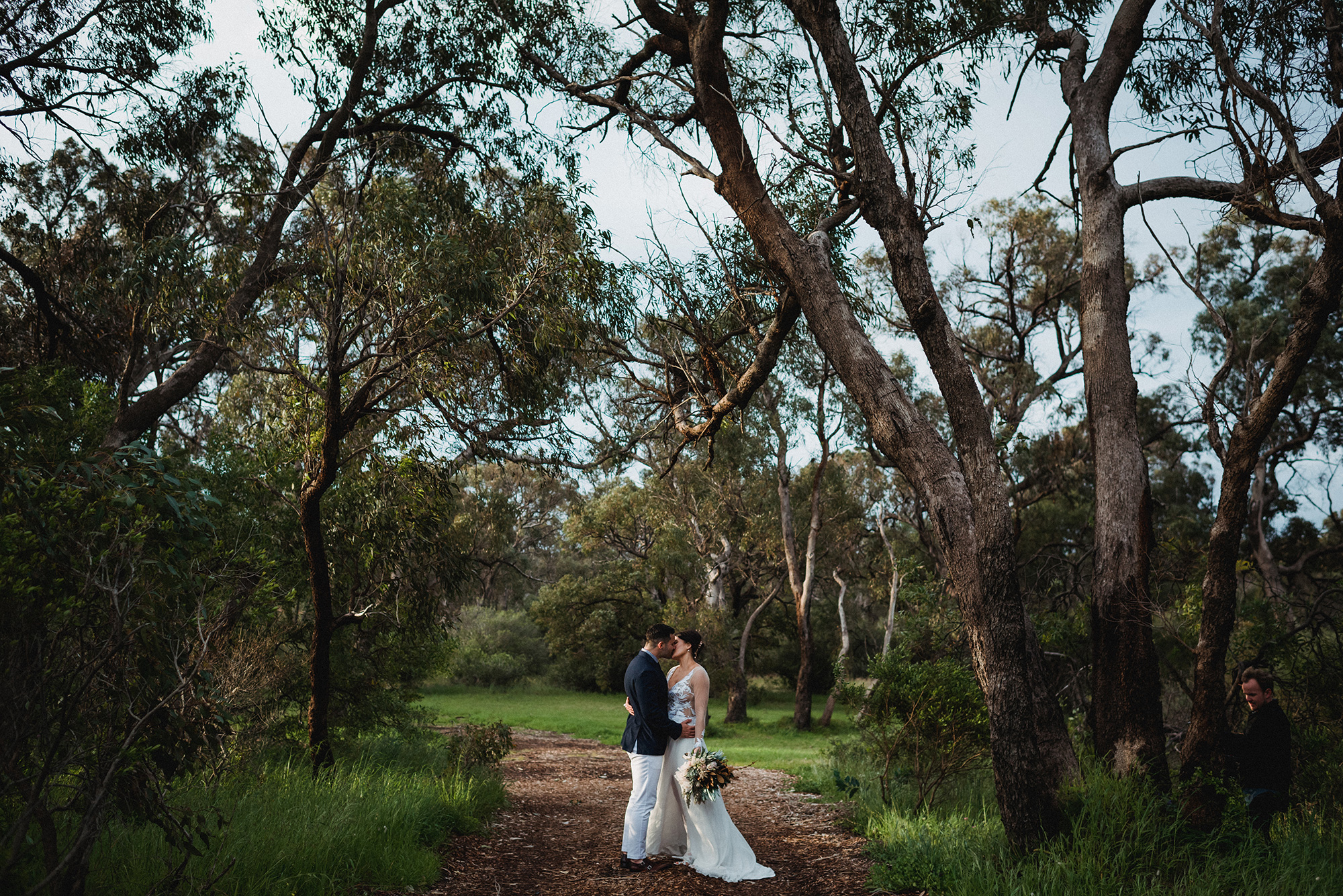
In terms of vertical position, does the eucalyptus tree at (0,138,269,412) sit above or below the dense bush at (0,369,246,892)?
above

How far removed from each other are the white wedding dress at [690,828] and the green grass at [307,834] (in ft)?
4.86

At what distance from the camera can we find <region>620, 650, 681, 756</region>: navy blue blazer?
5832 mm

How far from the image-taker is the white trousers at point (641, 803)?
222 inches

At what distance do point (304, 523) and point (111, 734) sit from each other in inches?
139

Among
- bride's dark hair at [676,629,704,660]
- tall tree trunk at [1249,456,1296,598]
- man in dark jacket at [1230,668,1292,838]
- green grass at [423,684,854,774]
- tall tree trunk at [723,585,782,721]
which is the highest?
tall tree trunk at [1249,456,1296,598]

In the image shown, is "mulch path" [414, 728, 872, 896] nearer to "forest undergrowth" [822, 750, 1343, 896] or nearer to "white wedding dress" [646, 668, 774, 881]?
"white wedding dress" [646, 668, 774, 881]

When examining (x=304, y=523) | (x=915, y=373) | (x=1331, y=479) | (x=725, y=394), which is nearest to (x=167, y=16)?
(x=304, y=523)

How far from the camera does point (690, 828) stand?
5.63m

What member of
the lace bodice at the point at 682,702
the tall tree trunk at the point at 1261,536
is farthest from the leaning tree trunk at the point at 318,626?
the tall tree trunk at the point at 1261,536

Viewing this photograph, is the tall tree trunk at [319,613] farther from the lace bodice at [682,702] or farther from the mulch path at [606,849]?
the lace bodice at [682,702]

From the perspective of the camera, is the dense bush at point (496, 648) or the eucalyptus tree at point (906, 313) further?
the dense bush at point (496, 648)

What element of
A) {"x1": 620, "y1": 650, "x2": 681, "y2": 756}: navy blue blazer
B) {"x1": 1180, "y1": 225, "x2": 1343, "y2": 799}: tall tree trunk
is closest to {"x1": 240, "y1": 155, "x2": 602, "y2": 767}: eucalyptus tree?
{"x1": 620, "y1": 650, "x2": 681, "y2": 756}: navy blue blazer

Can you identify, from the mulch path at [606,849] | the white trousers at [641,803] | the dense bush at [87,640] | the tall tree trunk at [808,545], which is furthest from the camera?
the tall tree trunk at [808,545]

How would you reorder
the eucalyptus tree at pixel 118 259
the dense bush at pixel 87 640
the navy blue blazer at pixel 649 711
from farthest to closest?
the eucalyptus tree at pixel 118 259 → the navy blue blazer at pixel 649 711 → the dense bush at pixel 87 640
